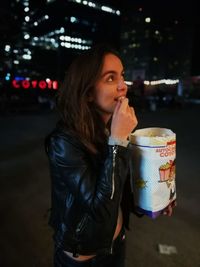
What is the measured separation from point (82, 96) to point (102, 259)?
822 mm

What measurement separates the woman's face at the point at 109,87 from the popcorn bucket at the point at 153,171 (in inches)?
7.9

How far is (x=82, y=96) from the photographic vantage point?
1.29 meters

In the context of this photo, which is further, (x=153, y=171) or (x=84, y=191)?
(x=153, y=171)

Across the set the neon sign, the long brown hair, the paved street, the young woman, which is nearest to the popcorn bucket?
the young woman

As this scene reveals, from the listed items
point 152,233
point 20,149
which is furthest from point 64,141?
point 20,149

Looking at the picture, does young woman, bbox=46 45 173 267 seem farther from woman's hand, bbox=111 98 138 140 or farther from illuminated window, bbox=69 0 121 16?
illuminated window, bbox=69 0 121 16

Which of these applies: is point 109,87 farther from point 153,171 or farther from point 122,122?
point 153,171

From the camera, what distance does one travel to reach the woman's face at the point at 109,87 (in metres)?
1.31

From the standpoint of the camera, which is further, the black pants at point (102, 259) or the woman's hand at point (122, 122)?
the black pants at point (102, 259)

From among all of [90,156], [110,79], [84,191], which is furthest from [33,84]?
[84,191]

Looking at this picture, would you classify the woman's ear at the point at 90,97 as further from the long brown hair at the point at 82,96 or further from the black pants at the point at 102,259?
the black pants at the point at 102,259

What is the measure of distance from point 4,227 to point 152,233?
1862mm

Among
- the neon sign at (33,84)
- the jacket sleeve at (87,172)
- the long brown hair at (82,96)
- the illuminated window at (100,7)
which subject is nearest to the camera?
the jacket sleeve at (87,172)

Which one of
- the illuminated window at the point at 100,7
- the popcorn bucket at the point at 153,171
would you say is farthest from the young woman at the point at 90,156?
the illuminated window at the point at 100,7
